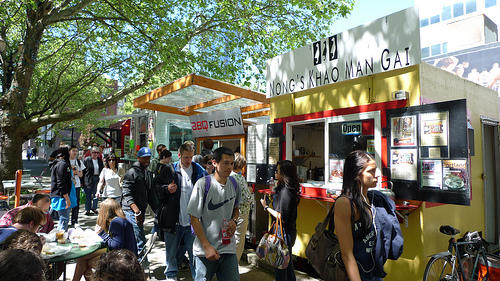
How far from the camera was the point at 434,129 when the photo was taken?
3.51m

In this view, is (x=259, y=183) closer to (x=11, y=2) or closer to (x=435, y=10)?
(x=11, y=2)

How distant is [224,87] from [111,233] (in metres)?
3.42

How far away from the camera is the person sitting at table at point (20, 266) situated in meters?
1.37

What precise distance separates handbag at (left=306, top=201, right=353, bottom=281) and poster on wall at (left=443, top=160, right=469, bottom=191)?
2.01 meters

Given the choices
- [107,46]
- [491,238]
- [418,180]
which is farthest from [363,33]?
[107,46]

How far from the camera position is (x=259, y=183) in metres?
5.96

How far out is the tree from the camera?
30.0 ft

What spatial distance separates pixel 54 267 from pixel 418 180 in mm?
4316

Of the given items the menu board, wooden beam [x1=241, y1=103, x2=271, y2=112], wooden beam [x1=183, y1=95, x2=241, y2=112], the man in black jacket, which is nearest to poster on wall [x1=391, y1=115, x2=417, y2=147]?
the menu board

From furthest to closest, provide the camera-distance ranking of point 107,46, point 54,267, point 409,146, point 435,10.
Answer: point 435,10, point 107,46, point 409,146, point 54,267

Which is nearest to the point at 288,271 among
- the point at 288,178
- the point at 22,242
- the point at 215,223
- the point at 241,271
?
the point at 288,178

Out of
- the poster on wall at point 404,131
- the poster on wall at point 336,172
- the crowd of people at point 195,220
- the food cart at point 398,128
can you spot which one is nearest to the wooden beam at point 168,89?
the crowd of people at point 195,220

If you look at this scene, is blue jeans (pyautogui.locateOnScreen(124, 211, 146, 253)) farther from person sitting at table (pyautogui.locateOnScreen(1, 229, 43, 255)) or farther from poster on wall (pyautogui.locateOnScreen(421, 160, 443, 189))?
poster on wall (pyautogui.locateOnScreen(421, 160, 443, 189))

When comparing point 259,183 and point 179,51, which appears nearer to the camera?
point 259,183
